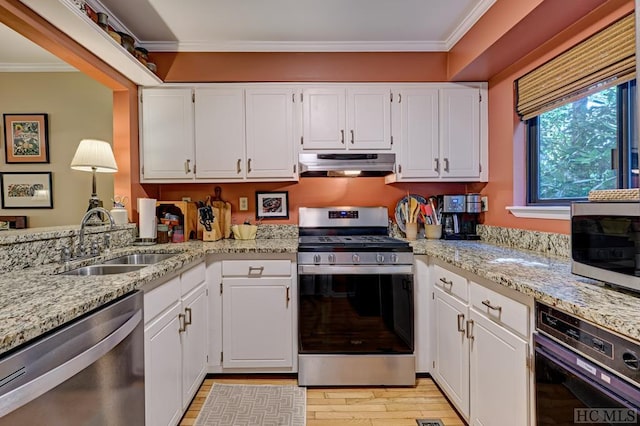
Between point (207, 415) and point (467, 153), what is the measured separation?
2516mm

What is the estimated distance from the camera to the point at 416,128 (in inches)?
105

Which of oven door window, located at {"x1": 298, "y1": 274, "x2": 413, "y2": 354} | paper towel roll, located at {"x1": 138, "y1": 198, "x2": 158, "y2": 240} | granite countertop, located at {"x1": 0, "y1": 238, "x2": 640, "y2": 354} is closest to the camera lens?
granite countertop, located at {"x1": 0, "y1": 238, "x2": 640, "y2": 354}

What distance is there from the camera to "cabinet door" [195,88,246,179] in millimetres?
2621

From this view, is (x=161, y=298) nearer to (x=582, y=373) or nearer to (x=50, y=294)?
(x=50, y=294)

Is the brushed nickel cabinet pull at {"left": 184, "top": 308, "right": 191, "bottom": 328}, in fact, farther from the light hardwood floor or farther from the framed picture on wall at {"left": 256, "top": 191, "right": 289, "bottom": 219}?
the framed picture on wall at {"left": 256, "top": 191, "right": 289, "bottom": 219}

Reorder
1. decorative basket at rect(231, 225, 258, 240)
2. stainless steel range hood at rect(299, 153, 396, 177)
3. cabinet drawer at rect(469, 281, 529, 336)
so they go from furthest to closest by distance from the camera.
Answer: decorative basket at rect(231, 225, 258, 240), stainless steel range hood at rect(299, 153, 396, 177), cabinet drawer at rect(469, 281, 529, 336)

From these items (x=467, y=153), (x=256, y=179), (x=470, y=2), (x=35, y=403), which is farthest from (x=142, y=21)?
(x=467, y=153)

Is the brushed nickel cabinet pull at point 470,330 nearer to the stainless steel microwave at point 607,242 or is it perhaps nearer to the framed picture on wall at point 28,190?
the stainless steel microwave at point 607,242

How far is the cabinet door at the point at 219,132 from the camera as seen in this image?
2.62m

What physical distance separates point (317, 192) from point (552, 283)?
1.96 meters

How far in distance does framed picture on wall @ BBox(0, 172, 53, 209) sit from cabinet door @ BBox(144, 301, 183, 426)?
212cm

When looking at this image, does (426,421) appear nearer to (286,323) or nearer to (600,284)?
(286,323)

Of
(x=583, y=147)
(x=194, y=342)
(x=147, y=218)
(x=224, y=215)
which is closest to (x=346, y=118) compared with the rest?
(x=224, y=215)

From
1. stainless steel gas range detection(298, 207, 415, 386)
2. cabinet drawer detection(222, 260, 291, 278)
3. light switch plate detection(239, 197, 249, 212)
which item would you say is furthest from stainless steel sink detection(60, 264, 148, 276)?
light switch plate detection(239, 197, 249, 212)
